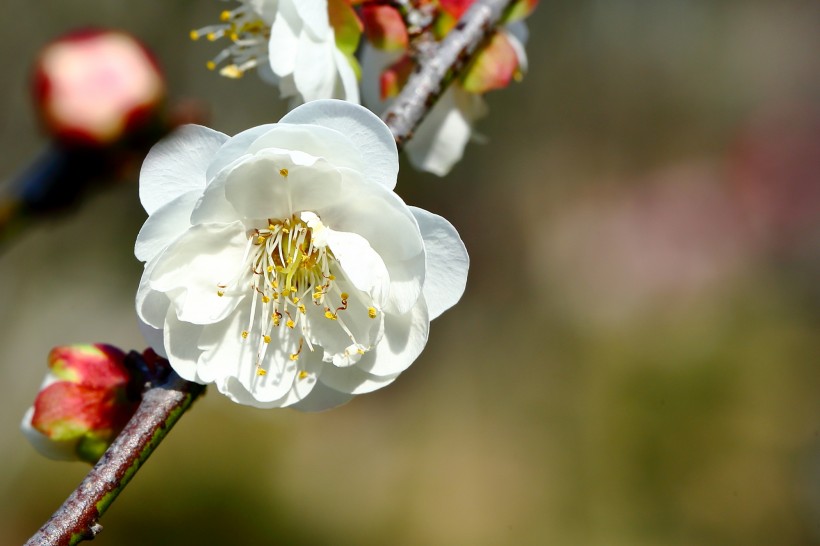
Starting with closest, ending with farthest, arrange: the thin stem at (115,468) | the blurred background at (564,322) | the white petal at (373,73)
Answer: the thin stem at (115,468) < the white petal at (373,73) < the blurred background at (564,322)

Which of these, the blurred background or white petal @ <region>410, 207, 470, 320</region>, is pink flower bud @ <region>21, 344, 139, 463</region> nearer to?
white petal @ <region>410, 207, 470, 320</region>

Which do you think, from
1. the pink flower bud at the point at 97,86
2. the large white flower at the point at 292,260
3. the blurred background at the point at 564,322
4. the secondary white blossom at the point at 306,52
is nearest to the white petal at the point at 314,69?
the secondary white blossom at the point at 306,52

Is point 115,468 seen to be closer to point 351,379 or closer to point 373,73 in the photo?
point 351,379

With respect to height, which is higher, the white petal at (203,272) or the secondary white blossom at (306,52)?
the secondary white blossom at (306,52)

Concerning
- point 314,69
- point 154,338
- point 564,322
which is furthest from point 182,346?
point 564,322

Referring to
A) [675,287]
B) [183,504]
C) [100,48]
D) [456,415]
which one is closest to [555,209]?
[675,287]

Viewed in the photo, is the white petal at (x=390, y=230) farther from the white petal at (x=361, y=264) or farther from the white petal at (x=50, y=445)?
the white petal at (x=50, y=445)

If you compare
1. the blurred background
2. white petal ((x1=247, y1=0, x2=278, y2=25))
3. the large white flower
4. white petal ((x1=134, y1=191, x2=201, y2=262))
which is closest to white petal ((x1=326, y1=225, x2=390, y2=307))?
the large white flower
